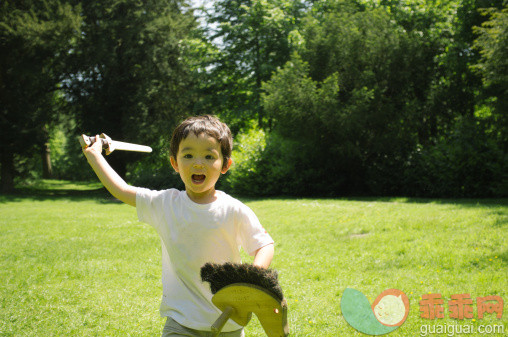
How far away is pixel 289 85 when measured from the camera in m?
15.6

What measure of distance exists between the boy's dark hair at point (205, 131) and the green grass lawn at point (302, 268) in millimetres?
2438

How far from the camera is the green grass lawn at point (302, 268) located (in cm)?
449

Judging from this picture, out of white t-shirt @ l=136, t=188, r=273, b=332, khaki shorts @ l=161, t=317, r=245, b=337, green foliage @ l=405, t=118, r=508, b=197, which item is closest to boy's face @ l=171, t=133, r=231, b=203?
white t-shirt @ l=136, t=188, r=273, b=332

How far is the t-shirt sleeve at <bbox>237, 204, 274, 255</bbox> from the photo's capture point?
7.21 ft

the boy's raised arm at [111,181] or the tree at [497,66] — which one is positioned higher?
the tree at [497,66]

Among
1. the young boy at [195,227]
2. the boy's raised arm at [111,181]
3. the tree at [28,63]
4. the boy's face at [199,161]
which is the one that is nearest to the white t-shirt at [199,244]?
the young boy at [195,227]

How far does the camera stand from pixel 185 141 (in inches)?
91.5

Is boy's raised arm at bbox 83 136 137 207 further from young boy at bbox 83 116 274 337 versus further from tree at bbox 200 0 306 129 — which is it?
tree at bbox 200 0 306 129

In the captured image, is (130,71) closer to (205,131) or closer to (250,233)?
(205,131)

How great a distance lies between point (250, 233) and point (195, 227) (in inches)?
11.4

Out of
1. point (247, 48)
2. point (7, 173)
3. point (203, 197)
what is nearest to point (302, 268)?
point (203, 197)

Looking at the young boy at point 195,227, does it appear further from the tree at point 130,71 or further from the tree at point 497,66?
the tree at point 130,71

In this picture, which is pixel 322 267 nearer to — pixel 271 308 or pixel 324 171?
pixel 271 308

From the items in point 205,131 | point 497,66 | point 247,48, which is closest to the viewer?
point 205,131
